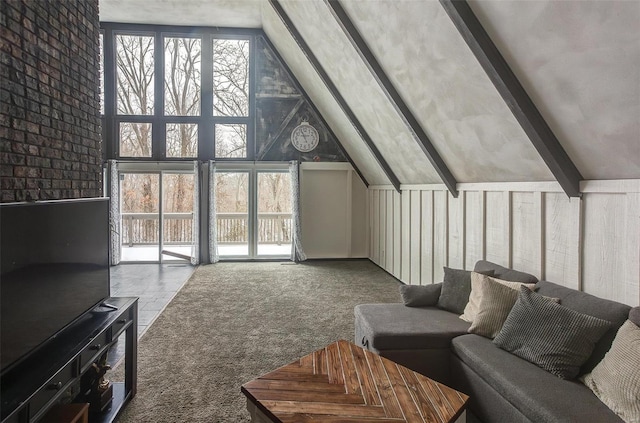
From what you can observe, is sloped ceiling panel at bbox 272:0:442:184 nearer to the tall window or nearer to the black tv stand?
the tall window

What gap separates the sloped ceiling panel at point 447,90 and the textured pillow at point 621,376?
133 centimetres

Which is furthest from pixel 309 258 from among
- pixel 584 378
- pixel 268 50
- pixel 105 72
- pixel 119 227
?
pixel 584 378

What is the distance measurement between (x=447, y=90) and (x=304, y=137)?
4613mm

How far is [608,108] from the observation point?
194 centimetres

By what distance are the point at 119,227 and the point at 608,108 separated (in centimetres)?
746

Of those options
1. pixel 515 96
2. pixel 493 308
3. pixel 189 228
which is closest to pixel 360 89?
pixel 515 96

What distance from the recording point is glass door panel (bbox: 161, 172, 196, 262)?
23.3ft

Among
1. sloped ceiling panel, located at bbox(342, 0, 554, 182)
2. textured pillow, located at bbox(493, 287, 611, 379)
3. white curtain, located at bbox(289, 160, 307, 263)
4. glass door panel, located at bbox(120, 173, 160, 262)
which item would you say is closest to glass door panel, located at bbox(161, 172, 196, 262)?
glass door panel, located at bbox(120, 173, 160, 262)

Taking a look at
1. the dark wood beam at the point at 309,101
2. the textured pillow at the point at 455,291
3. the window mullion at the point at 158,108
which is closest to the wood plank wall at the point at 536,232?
the textured pillow at the point at 455,291

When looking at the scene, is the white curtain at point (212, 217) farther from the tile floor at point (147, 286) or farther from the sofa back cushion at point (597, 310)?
the sofa back cushion at point (597, 310)

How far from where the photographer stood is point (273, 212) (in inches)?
293

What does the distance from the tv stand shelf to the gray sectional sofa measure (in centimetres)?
168

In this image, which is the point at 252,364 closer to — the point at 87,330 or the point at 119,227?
the point at 87,330

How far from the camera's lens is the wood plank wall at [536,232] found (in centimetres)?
217
